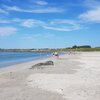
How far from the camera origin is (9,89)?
13.0 metres

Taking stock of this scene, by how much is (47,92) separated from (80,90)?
1.65 m

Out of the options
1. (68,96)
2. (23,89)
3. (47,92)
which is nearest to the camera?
(68,96)

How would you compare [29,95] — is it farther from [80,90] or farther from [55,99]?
[80,90]

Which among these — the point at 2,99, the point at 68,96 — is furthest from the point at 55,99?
the point at 2,99

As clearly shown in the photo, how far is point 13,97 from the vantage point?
11.0 metres

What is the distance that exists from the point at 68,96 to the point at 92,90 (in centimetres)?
173

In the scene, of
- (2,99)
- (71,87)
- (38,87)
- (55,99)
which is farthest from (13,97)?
(71,87)

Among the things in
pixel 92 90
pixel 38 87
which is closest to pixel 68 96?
pixel 92 90

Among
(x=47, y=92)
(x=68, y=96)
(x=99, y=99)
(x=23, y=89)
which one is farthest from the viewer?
(x=23, y=89)

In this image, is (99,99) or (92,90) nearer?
(99,99)

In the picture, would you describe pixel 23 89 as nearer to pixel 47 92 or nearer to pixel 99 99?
pixel 47 92

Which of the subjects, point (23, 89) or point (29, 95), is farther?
point (23, 89)

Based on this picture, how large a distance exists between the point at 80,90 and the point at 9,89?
3626 millimetres

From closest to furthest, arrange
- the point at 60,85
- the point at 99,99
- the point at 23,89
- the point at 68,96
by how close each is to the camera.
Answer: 1. the point at 99,99
2. the point at 68,96
3. the point at 23,89
4. the point at 60,85
